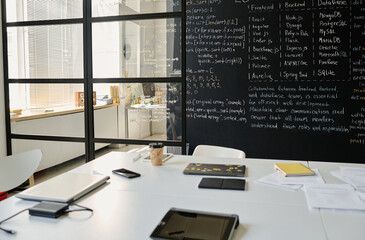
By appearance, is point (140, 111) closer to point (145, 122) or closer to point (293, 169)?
point (145, 122)

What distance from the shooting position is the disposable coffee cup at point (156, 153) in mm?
1930

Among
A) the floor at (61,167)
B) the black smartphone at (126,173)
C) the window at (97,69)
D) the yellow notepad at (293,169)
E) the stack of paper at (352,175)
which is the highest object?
the window at (97,69)

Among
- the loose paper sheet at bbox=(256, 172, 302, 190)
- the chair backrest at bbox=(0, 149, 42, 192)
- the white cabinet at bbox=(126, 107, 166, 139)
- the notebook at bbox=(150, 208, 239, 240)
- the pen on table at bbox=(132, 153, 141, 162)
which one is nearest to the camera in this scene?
the notebook at bbox=(150, 208, 239, 240)

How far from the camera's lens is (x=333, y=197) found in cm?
140

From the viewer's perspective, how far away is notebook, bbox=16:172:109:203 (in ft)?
4.50

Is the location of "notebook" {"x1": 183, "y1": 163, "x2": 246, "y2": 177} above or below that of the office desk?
above

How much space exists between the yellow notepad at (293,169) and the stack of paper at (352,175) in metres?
0.14

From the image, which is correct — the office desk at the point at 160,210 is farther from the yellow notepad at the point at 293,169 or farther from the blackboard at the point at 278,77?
the blackboard at the point at 278,77

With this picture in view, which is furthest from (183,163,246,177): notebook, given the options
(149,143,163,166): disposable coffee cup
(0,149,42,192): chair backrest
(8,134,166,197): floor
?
(8,134,166,197): floor

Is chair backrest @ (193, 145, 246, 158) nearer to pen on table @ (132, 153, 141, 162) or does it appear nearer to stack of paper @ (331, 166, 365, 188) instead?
pen on table @ (132, 153, 141, 162)

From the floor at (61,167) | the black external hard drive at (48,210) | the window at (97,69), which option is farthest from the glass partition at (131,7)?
the black external hard drive at (48,210)

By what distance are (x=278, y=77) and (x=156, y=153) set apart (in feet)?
6.02

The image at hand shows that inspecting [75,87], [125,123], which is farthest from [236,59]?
[75,87]

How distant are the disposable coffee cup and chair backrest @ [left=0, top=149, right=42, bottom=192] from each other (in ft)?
3.00
